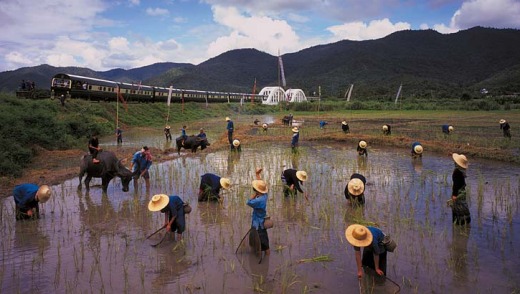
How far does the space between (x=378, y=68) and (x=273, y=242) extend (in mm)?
111806

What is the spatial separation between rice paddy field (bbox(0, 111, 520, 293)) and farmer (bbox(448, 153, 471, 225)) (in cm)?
23

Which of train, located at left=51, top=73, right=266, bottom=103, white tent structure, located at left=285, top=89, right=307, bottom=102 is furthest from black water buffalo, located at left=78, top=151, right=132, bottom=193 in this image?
white tent structure, located at left=285, top=89, right=307, bottom=102

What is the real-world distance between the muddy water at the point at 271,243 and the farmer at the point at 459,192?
0.79 ft

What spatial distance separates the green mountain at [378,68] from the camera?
85.5m

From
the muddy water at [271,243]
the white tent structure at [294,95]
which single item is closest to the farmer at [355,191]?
the muddy water at [271,243]

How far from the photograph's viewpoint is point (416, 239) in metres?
6.50

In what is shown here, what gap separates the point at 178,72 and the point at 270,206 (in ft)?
417

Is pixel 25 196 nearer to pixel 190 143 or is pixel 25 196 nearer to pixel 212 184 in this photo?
pixel 212 184

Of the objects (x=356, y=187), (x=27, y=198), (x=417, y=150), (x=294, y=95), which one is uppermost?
(x=294, y=95)

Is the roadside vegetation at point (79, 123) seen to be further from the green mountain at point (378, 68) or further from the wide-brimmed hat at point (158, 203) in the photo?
the green mountain at point (378, 68)

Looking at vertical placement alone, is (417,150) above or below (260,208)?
above

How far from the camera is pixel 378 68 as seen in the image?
362 ft

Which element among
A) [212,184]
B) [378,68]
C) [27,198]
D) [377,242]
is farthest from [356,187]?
[378,68]

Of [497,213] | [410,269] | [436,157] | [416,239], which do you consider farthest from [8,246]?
[436,157]
